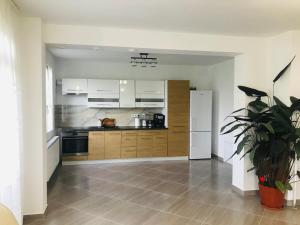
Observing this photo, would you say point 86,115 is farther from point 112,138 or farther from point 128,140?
point 128,140

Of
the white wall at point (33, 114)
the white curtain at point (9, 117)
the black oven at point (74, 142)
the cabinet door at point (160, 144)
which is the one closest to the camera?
the white curtain at point (9, 117)

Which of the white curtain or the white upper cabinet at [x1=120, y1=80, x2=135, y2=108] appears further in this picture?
the white upper cabinet at [x1=120, y1=80, x2=135, y2=108]

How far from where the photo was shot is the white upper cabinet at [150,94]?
6.61 metres

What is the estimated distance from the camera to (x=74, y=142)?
597 cm

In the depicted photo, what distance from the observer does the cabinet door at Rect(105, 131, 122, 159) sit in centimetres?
618

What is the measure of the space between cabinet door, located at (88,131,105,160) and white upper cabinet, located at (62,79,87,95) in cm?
111

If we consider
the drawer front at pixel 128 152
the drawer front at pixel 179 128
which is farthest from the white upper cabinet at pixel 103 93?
the drawer front at pixel 179 128

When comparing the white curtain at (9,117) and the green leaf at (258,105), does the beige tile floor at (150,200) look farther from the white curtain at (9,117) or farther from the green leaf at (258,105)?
the green leaf at (258,105)

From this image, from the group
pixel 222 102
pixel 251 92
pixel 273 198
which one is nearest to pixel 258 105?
pixel 251 92

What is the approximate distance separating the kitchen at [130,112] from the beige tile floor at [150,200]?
2.46ft

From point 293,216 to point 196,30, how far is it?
9.69ft

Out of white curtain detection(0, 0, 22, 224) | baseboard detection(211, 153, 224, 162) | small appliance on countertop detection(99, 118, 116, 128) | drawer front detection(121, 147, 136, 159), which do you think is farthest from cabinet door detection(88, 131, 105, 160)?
white curtain detection(0, 0, 22, 224)

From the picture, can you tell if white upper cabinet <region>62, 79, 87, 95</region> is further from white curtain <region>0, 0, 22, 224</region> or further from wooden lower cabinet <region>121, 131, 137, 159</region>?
white curtain <region>0, 0, 22, 224</region>

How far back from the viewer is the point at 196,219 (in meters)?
3.29
